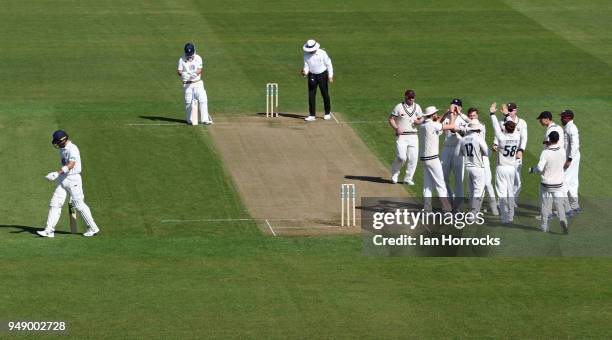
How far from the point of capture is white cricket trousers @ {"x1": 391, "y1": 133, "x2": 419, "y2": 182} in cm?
3288

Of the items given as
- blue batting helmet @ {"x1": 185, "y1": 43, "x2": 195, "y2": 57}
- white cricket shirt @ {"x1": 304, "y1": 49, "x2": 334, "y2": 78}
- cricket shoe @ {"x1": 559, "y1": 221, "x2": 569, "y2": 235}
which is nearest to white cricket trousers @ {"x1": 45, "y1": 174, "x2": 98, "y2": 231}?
cricket shoe @ {"x1": 559, "y1": 221, "x2": 569, "y2": 235}

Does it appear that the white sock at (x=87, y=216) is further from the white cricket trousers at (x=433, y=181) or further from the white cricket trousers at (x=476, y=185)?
the white cricket trousers at (x=476, y=185)

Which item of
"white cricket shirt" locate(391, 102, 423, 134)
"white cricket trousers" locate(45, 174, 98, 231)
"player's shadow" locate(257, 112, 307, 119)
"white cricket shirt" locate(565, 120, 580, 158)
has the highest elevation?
"player's shadow" locate(257, 112, 307, 119)

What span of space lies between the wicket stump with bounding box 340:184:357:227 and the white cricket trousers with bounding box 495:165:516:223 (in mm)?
3088

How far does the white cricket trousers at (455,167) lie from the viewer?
30.2 metres

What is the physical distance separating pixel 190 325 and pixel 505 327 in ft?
17.3

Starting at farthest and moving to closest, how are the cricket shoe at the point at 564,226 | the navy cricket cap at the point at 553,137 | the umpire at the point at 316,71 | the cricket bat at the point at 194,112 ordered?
1. the umpire at the point at 316,71
2. the cricket bat at the point at 194,112
3. the cricket shoe at the point at 564,226
4. the navy cricket cap at the point at 553,137

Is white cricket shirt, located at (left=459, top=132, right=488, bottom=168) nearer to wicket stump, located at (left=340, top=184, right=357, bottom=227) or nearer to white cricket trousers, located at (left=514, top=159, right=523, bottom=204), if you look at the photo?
white cricket trousers, located at (left=514, top=159, right=523, bottom=204)

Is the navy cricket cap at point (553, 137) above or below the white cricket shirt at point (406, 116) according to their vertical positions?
below

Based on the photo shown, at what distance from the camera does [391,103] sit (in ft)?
137

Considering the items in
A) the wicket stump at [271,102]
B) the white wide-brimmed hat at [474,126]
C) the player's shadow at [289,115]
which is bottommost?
the white wide-brimmed hat at [474,126]

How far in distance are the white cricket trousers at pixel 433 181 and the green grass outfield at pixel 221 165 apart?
2.13 metres

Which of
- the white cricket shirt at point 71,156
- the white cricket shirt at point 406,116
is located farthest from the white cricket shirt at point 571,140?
the white cricket shirt at point 71,156

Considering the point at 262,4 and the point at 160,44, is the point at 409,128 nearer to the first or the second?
the point at 160,44
